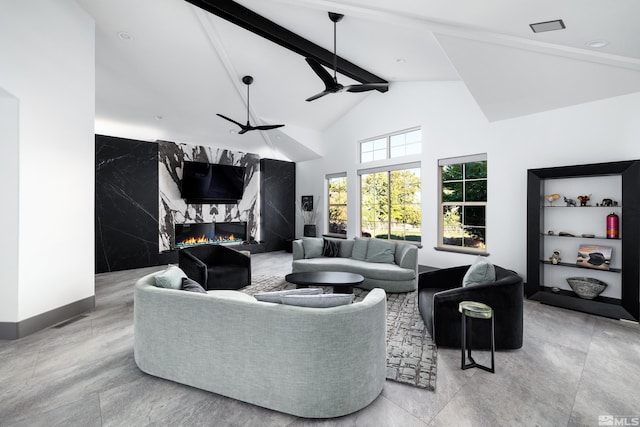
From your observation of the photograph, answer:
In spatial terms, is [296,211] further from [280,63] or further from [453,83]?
[453,83]

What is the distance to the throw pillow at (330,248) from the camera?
5.75 m

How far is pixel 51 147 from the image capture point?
11.1 ft

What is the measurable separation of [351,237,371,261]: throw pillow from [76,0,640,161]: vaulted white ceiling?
115 inches

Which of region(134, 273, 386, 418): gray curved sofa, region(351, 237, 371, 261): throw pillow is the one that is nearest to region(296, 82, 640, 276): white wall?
region(351, 237, 371, 261): throw pillow

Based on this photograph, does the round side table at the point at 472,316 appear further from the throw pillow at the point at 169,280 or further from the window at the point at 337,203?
the window at the point at 337,203

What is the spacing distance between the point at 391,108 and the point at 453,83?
4.69 feet

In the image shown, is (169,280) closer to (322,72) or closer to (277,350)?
(277,350)

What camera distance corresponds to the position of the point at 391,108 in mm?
6645

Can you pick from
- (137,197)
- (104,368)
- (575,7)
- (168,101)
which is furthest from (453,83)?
(137,197)

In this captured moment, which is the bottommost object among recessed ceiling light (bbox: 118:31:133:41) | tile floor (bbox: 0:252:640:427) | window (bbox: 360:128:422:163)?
tile floor (bbox: 0:252:640:427)

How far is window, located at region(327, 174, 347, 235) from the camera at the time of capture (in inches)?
318

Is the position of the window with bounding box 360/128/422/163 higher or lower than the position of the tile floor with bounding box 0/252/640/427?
higher

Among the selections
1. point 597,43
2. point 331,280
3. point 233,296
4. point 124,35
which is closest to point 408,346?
point 331,280

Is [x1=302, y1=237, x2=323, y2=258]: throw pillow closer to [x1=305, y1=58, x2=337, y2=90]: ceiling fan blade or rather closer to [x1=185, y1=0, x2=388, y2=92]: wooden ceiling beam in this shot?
[x1=305, y1=58, x2=337, y2=90]: ceiling fan blade
